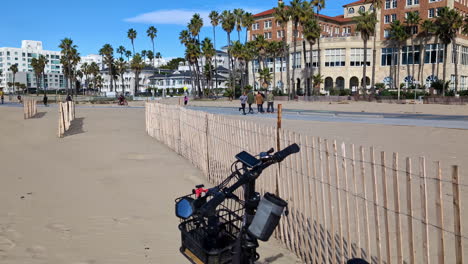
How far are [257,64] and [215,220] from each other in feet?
270

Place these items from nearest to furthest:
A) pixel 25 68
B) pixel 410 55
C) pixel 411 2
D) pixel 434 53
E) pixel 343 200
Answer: pixel 343 200 → pixel 434 53 → pixel 410 55 → pixel 411 2 → pixel 25 68

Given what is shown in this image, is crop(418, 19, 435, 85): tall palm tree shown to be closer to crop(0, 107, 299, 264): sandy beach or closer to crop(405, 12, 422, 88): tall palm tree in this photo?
crop(405, 12, 422, 88): tall palm tree

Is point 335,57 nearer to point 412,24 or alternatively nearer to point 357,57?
point 357,57

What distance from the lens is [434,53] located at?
57875 millimetres

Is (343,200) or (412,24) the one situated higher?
(412,24)

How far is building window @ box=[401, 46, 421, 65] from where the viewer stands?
59.7 metres

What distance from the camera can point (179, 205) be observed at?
255 centimetres

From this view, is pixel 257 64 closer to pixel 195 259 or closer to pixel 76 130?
pixel 76 130

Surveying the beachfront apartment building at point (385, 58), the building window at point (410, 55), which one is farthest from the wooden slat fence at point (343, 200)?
the building window at point (410, 55)

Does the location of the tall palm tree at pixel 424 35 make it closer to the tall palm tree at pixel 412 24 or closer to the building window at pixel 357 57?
the tall palm tree at pixel 412 24

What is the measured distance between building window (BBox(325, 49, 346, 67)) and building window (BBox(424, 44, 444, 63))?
42.5ft

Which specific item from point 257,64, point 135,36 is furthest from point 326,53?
point 135,36

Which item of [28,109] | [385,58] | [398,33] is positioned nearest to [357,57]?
[385,58]

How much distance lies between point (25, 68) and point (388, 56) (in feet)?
546
